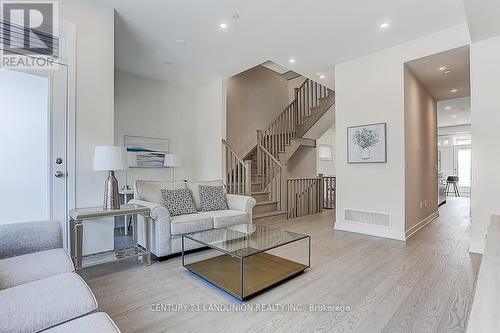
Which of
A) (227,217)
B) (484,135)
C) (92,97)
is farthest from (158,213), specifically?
(484,135)

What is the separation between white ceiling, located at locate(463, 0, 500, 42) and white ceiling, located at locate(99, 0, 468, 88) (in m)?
0.35

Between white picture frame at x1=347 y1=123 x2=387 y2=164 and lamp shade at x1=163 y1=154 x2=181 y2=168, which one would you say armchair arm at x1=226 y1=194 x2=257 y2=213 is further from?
white picture frame at x1=347 y1=123 x2=387 y2=164

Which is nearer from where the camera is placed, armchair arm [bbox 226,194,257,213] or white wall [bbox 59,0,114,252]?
white wall [bbox 59,0,114,252]

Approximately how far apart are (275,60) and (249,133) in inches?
108

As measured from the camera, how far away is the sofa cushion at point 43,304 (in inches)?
42.0

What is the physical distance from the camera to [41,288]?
4.33 feet

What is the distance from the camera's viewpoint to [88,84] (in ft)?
9.54

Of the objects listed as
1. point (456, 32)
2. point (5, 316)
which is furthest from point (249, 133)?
point (5, 316)

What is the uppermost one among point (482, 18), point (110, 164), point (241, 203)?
point (482, 18)

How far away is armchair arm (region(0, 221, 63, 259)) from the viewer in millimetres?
1852

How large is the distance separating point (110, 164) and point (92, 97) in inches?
34.7

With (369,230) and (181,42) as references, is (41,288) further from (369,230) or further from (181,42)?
(369,230)

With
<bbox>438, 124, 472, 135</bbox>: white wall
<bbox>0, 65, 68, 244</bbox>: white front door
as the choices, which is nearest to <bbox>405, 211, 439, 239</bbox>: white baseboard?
<bbox>0, 65, 68, 244</bbox>: white front door

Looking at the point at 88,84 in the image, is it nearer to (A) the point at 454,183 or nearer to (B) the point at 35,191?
(B) the point at 35,191
